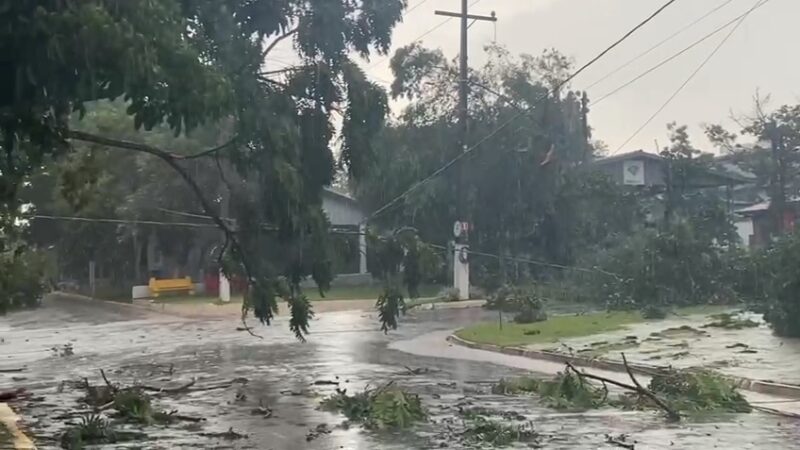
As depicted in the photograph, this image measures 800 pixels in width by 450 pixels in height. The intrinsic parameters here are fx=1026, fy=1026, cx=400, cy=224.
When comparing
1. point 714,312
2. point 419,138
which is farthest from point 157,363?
point 419,138

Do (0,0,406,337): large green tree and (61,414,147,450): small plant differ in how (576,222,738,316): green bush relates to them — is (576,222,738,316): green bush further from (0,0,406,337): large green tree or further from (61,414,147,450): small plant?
(61,414,147,450): small plant

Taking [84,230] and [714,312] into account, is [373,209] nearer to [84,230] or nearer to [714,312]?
[84,230]

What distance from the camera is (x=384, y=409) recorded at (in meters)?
13.2

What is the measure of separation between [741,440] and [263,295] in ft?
21.1

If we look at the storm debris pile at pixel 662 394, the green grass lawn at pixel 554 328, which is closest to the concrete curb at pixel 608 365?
the green grass lawn at pixel 554 328

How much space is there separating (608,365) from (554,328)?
7971mm

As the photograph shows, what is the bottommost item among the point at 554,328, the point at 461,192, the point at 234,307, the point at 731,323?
the point at 554,328

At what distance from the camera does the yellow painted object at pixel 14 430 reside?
32.9ft

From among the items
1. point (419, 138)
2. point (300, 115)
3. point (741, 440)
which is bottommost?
point (741, 440)

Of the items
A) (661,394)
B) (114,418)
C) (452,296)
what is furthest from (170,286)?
(661,394)

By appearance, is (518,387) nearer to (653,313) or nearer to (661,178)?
(653,313)

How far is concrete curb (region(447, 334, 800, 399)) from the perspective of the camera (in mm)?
15852

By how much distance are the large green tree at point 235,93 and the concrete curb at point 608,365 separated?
6626 mm

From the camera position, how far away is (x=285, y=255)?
48.0ft
